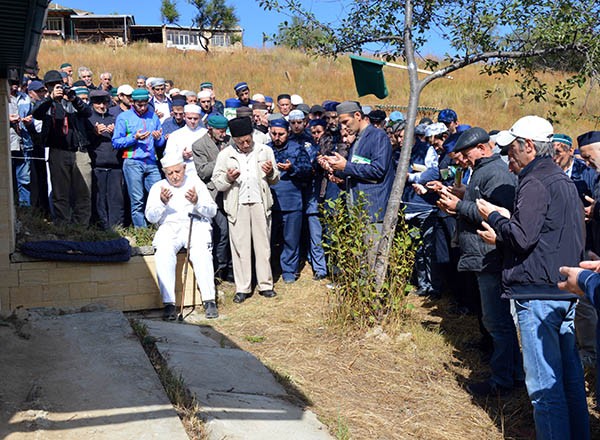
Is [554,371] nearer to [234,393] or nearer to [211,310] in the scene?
[234,393]

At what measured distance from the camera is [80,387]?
4137 millimetres

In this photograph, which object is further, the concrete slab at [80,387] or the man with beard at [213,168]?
the man with beard at [213,168]

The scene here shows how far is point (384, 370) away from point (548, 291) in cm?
200

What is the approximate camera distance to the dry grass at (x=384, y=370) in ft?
15.4

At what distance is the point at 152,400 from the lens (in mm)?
4055

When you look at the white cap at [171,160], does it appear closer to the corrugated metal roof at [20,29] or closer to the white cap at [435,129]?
the corrugated metal roof at [20,29]

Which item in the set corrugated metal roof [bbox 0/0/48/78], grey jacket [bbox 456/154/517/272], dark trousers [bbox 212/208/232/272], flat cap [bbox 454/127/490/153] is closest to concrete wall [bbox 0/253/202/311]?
dark trousers [bbox 212/208/232/272]

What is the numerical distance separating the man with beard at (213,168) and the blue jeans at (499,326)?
13.0 feet

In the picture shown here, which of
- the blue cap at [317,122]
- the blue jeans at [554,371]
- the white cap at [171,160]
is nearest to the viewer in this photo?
the blue jeans at [554,371]

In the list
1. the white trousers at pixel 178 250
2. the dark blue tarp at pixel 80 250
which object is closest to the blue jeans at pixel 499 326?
the white trousers at pixel 178 250

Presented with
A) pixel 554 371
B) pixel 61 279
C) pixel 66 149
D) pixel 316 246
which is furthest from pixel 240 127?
pixel 554 371

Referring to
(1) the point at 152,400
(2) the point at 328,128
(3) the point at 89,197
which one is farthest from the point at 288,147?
(1) the point at 152,400

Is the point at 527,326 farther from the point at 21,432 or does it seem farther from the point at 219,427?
the point at 21,432

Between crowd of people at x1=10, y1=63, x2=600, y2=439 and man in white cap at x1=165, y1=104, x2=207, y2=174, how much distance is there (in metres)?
0.02
